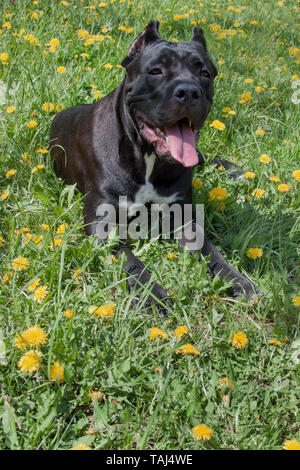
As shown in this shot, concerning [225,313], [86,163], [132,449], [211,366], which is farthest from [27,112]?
[132,449]

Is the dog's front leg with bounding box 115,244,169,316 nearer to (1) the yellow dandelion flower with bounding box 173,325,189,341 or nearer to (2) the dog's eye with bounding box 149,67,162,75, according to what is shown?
(1) the yellow dandelion flower with bounding box 173,325,189,341

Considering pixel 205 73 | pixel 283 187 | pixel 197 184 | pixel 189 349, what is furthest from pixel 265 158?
pixel 189 349

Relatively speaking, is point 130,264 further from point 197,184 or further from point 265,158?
point 265,158

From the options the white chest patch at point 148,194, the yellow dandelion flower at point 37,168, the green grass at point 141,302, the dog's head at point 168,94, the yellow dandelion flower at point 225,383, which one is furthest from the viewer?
the yellow dandelion flower at point 37,168

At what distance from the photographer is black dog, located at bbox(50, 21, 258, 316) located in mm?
2344

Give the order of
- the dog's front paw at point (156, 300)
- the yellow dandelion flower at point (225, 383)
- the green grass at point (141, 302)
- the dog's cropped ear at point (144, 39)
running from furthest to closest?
the dog's cropped ear at point (144, 39) < the dog's front paw at point (156, 300) < the yellow dandelion flower at point (225, 383) < the green grass at point (141, 302)

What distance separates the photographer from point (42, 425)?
159cm

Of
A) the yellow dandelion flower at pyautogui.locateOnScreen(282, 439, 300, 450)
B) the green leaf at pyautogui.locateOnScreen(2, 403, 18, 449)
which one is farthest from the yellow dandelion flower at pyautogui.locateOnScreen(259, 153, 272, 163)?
the green leaf at pyautogui.locateOnScreen(2, 403, 18, 449)

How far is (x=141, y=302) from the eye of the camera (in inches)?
86.5

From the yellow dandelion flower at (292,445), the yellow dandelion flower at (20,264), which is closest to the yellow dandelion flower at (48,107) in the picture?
the yellow dandelion flower at (20,264)

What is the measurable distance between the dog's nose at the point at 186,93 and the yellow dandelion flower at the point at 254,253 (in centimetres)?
85

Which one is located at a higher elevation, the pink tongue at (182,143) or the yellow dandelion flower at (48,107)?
the pink tongue at (182,143)

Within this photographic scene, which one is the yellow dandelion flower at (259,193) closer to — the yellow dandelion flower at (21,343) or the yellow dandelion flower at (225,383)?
the yellow dandelion flower at (225,383)

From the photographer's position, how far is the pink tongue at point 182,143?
236 centimetres
